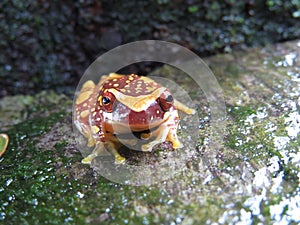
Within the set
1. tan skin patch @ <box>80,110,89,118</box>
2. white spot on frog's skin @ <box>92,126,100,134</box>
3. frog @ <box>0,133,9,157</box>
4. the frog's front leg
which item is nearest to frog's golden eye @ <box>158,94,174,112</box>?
the frog's front leg

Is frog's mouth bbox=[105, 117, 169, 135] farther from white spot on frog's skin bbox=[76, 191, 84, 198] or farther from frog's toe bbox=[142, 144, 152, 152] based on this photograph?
white spot on frog's skin bbox=[76, 191, 84, 198]

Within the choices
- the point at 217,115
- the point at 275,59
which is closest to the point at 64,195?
the point at 217,115

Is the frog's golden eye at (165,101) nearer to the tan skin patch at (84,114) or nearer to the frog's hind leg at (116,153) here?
the frog's hind leg at (116,153)

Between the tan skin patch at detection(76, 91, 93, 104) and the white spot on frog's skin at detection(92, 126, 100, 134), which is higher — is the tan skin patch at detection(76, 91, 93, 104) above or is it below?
below

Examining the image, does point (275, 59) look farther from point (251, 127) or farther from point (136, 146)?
point (136, 146)

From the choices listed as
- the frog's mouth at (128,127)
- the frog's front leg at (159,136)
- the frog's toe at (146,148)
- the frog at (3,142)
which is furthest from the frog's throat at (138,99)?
the frog at (3,142)

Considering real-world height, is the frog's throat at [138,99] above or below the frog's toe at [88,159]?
above
